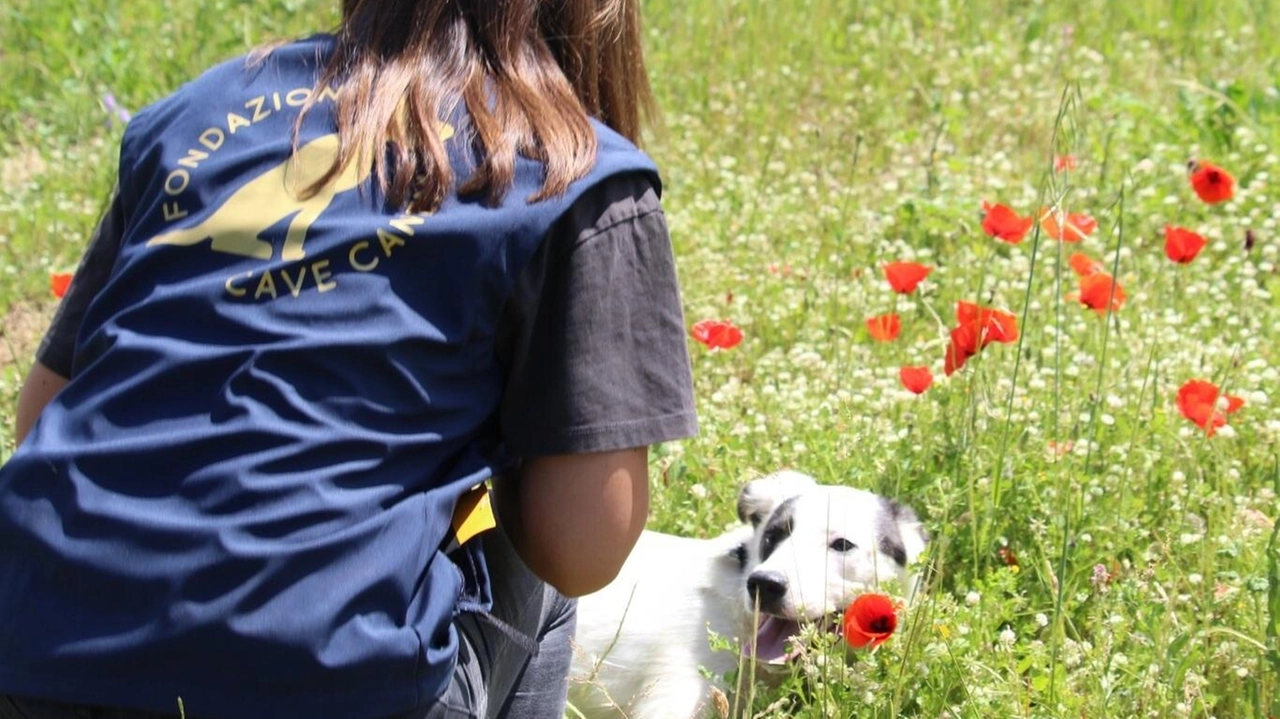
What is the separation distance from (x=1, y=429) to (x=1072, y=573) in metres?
2.64

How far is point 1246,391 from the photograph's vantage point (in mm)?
3969

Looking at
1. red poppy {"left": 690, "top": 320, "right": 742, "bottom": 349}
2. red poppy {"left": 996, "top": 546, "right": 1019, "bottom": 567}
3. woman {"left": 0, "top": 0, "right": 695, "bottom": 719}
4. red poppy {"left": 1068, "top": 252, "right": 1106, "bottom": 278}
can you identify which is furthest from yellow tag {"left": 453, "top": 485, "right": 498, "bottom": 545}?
red poppy {"left": 1068, "top": 252, "right": 1106, "bottom": 278}

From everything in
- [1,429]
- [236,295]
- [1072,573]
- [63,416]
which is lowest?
[1072,573]

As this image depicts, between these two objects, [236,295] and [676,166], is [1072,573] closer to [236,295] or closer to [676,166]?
[236,295]

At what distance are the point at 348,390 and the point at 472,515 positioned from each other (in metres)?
0.27

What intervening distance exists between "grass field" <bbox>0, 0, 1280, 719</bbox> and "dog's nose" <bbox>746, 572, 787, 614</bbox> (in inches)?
6.7

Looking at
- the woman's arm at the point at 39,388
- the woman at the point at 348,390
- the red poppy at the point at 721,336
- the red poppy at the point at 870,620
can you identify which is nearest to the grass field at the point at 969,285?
the red poppy at the point at 870,620

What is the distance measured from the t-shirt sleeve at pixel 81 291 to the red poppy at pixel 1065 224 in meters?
1.68

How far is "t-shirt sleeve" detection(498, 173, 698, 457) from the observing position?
202 cm

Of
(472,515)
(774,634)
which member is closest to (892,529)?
(774,634)

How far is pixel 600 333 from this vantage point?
2.03 metres

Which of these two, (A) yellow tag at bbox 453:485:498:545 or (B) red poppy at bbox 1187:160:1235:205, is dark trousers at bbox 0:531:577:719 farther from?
(B) red poppy at bbox 1187:160:1235:205

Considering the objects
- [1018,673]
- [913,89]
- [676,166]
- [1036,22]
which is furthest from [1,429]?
[1036,22]

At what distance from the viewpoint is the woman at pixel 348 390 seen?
1.85 meters
